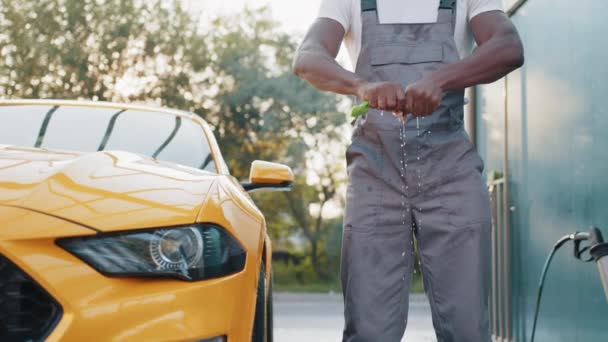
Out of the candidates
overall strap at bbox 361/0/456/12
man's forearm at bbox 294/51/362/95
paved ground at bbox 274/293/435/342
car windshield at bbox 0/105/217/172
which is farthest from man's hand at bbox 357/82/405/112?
paved ground at bbox 274/293/435/342

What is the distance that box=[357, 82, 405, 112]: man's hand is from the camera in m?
2.63

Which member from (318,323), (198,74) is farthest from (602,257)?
(198,74)

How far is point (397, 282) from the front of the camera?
301cm

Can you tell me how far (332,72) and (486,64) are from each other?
0.41 meters

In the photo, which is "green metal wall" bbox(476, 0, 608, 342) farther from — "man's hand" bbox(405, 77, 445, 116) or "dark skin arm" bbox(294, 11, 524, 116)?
"man's hand" bbox(405, 77, 445, 116)

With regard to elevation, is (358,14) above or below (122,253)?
above

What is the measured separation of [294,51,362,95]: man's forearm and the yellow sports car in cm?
43

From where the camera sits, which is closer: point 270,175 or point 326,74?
point 326,74

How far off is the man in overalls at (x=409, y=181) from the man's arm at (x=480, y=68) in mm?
12

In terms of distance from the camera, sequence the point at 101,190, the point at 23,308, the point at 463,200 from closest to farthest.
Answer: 1. the point at 23,308
2. the point at 101,190
3. the point at 463,200

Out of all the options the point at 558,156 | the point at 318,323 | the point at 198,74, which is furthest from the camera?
the point at 198,74

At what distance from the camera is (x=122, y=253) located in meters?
2.68

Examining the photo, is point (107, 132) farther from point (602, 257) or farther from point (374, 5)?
point (602, 257)

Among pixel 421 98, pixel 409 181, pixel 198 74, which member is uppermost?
pixel 421 98
